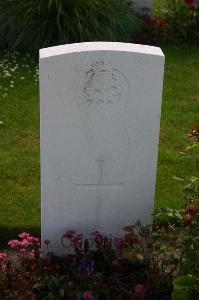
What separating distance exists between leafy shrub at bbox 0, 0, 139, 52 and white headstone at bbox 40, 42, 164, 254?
3.83 m

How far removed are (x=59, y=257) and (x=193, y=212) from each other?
35.9 inches

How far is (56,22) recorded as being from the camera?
759cm

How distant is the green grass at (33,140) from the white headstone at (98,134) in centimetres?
77

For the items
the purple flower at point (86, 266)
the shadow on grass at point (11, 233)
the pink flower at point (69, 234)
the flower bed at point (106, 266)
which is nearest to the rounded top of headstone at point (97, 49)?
the flower bed at point (106, 266)

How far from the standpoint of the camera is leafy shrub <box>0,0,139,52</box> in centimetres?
758

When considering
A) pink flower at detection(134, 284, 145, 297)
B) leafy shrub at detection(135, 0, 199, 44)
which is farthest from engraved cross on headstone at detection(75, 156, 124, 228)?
leafy shrub at detection(135, 0, 199, 44)

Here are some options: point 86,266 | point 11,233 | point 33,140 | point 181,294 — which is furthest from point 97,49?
point 33,140

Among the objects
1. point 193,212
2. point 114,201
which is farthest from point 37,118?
point 193,212

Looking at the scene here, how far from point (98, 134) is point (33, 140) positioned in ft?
7.12

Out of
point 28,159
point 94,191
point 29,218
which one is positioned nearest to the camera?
point 94,191

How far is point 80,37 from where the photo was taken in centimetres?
762

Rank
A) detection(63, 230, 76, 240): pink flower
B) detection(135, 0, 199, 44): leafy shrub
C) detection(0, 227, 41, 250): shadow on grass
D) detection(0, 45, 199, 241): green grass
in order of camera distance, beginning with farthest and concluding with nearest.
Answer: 1. detection(135, 0, 199, 44): leafy shrub
2. detection(0, 45, 199, 241): green grass
3. detection(0, 227, 41, 250): shadow on grass
4. detection(63, 230, 76, 240): pink flower

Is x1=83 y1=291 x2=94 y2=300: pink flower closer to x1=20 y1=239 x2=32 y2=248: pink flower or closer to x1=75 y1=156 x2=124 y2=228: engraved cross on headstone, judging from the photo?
x1=20 y1=239 x2=32 y2=248: pink flower

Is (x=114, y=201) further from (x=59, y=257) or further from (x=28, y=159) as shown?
(x=28, y=159)
